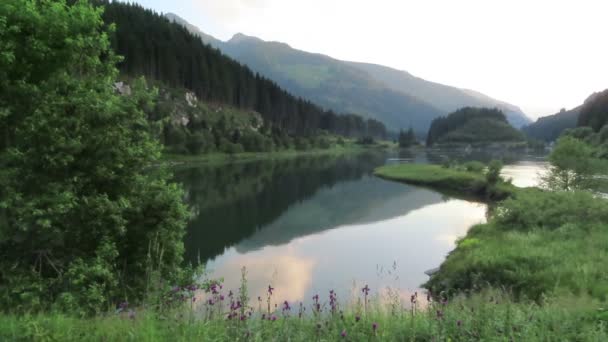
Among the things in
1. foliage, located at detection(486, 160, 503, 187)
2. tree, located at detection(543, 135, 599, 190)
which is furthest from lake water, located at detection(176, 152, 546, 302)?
tree, located at detection(543, 135, 599, 190)

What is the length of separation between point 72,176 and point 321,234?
30.5 meters

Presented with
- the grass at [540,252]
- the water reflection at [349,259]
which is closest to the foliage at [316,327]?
the grass at [540,252]

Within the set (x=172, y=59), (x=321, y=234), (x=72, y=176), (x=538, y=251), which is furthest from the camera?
(x=172, y=59)

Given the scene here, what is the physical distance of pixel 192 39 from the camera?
189875 millimetres

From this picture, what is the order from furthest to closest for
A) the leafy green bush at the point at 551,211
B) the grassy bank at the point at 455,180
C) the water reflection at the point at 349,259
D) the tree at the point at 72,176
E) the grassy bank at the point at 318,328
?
the grassy bank at the point at 455,180, the leafy green bush at the point at 551,211, the water reflection at the point at 349,259, the tree at the point at 72,176, the grassy bank at the point at 318,328

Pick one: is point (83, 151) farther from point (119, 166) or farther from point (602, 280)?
point (602, 280)

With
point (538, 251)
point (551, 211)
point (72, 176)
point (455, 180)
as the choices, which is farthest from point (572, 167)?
point (72, 176)

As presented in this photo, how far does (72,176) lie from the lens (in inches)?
467

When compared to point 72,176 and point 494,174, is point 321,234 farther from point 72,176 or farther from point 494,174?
point 494,174

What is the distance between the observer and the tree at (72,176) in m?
10.8

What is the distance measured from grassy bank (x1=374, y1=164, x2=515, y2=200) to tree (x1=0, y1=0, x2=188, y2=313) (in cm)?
5828

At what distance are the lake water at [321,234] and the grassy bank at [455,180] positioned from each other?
5638 mm

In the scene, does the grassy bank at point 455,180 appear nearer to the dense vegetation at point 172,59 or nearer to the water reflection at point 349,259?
the water reflection at point 349,259

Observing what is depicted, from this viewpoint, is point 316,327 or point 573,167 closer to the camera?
point 316,327
